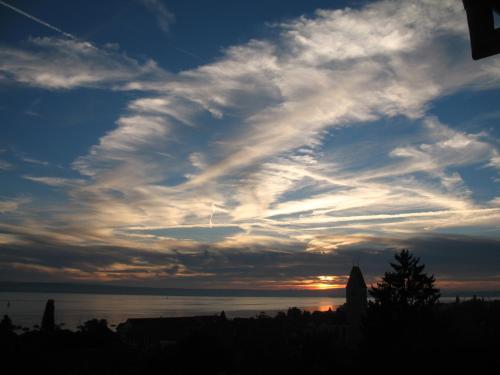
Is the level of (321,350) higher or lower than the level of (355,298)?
lower

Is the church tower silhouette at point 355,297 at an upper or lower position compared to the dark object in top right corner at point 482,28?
lower

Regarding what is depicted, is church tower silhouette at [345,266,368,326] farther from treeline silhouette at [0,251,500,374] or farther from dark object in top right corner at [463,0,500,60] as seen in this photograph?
dark object in top right corner at [463,0,500,60]

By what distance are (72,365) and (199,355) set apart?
466 inches

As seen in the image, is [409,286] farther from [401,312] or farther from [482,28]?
[482,28]

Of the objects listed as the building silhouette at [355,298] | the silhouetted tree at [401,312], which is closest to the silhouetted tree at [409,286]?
the silhouetted tree at [401,312]

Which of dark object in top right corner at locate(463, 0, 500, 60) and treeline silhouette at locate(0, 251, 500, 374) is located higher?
dark object in top right corner at locate(463, 0, 500, 60)

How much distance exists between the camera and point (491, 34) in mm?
2609

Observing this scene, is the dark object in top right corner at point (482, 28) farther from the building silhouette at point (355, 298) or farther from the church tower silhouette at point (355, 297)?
the church tower silhouette at point (355, 297)

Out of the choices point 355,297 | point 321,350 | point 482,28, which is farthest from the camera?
point 355,297

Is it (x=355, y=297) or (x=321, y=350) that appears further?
(x=355, y=297)

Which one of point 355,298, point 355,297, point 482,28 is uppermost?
point 482,28

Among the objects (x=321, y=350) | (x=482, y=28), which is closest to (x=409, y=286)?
(x=321, y=350)

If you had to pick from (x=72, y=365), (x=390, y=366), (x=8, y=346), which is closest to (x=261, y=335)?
(x=72, y=365)

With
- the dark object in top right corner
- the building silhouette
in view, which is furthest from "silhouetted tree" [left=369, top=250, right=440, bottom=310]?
the dark object in top right corner
